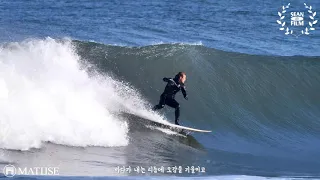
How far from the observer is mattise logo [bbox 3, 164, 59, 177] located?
7320 millimetres

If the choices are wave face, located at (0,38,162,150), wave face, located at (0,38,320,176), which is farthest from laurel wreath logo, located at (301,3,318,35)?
wave face, located at (0,38,162,150)

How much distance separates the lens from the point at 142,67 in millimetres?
14594

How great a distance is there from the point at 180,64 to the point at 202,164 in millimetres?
5632

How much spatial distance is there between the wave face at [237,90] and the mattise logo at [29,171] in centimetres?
437

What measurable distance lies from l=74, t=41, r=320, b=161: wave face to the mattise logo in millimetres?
4370

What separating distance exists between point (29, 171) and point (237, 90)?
796 centimetres

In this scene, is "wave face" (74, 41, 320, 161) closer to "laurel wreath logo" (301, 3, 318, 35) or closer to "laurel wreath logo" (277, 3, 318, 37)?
"laurel wreath logo" (277, 3, 318, 37)

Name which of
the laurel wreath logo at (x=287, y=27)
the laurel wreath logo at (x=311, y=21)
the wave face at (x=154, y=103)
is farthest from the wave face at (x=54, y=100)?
the laurel wreath logo at (x=311, y=21)

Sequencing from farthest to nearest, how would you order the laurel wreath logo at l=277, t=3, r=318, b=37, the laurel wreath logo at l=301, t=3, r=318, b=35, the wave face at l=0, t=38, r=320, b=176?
the laurel wreath logo at l=301, t=3, r=318, b=35 < the laurel wreath logo at l=277, t=3, r=318, b=37 < the wave face at l=0, t=38, r=320, b=176

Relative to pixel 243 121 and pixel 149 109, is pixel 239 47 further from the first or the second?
pixel 149 109

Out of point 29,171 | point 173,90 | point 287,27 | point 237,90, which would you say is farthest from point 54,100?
point 287,27

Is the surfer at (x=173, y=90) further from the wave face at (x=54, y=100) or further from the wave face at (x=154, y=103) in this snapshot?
the wave face at (x=54, y=100)

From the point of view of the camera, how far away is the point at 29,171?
7.64 m

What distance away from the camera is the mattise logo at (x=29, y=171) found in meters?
7.32
